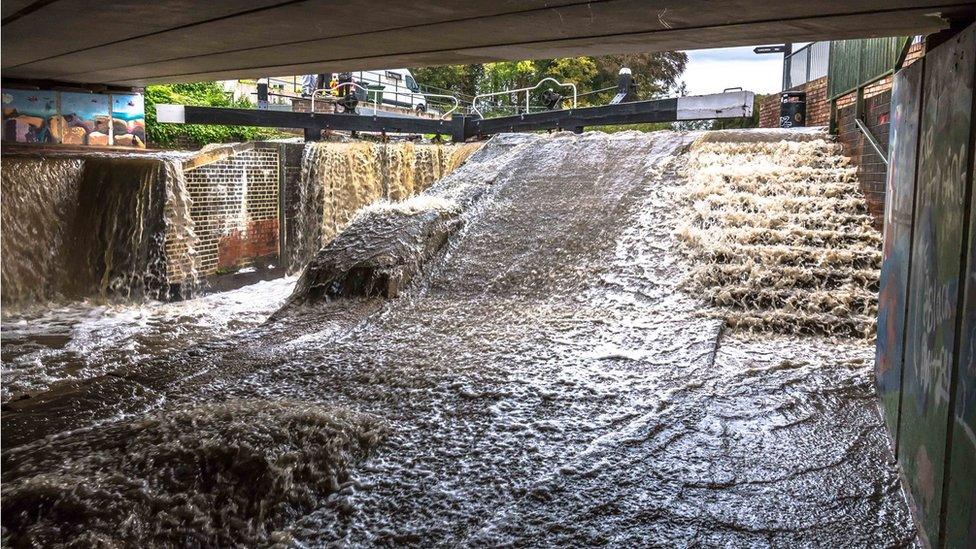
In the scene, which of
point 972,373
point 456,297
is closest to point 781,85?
point 456,297

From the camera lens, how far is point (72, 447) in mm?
4207

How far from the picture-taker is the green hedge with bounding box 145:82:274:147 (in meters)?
18.5

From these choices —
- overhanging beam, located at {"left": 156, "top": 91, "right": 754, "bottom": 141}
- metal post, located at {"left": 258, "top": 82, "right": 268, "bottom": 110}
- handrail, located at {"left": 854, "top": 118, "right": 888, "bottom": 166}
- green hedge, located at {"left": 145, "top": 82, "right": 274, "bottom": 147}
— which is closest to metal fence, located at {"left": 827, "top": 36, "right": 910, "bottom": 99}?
handrail, located at {"left": 854, "top": 118, "right": 888, "bottom": 166}

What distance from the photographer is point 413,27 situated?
528 centimetres

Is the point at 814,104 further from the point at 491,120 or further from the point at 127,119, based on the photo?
the point at 127,119

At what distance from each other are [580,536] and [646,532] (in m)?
0.32

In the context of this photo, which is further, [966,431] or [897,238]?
[897,238]

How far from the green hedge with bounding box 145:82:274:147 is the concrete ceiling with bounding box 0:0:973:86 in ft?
38.2

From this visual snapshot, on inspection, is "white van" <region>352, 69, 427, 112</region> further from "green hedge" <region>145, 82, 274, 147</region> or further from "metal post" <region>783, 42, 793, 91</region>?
"metal post" <region>783, 42, 793, 91</region>

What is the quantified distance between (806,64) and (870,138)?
8.20 meters

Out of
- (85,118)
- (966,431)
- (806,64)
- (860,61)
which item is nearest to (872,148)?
(860,61)

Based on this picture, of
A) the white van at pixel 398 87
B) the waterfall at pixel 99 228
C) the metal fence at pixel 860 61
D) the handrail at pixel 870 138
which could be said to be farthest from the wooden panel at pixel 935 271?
the white van at pixel 398 87

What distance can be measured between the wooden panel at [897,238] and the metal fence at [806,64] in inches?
358

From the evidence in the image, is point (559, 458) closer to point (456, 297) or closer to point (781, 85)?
point (456, 297)
